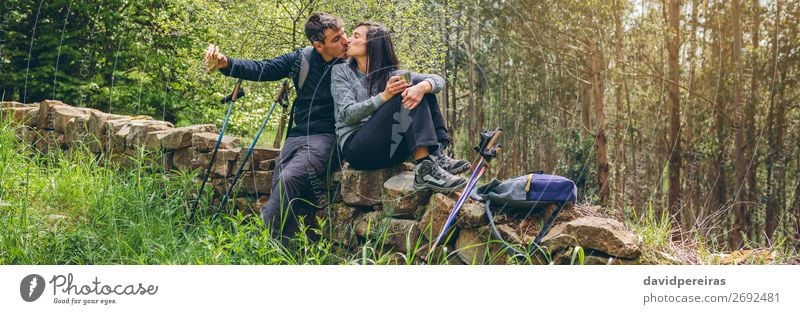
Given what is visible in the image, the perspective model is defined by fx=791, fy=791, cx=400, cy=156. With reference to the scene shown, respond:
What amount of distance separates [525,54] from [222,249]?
5.13 feet

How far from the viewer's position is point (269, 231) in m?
2.76

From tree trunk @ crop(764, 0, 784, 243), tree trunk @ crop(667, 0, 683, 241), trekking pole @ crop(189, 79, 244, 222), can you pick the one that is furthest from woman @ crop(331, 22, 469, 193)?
tree trunk @ crop(764, 0, 784, 243)

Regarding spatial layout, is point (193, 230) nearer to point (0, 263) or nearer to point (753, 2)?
point (0, 263)

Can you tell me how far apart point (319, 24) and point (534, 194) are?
994mm

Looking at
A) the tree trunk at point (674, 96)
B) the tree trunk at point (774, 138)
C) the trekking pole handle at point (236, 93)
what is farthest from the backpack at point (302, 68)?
the tree trunk at point (774, 138)

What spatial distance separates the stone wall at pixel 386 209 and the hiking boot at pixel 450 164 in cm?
9

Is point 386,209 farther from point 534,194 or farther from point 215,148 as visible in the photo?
point 215,148

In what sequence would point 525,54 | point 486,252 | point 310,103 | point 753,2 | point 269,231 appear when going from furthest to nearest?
1. point 753,2
2. point 525,54
3. point 310,103
4. point 269,231
5. point 486,252

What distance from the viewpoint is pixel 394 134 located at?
2697mm

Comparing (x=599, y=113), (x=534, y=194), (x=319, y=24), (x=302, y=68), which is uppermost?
(x=319, y=24)

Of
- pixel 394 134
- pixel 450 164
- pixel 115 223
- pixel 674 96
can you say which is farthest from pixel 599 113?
pixel 115 223

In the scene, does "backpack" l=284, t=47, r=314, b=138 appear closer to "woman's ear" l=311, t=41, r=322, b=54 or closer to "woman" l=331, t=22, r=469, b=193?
"woman's ear" l=311, t=41, r=322, b=54

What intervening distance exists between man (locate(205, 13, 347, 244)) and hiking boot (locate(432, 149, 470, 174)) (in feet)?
1.48
